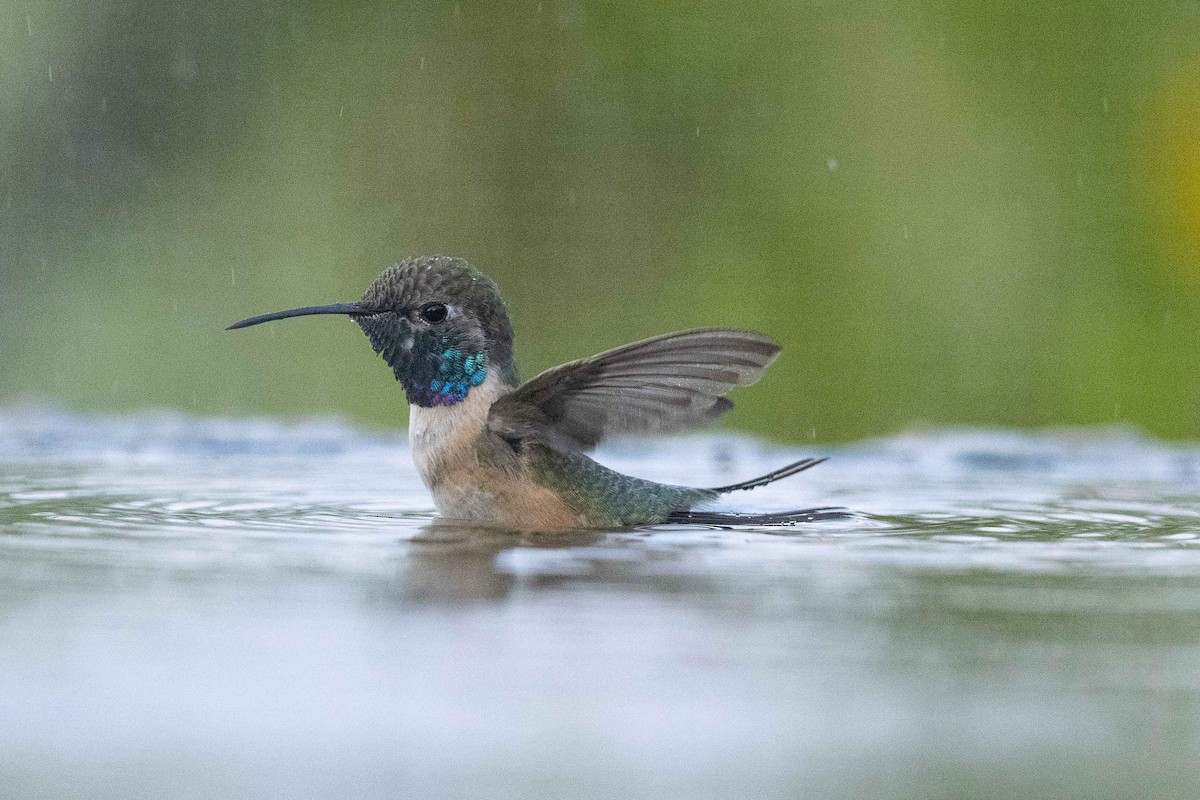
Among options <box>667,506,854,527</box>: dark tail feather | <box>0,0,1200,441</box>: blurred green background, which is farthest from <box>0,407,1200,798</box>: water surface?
<box>0,0,1200,441</box>: blurred green background

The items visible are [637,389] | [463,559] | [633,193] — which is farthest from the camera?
[633,193]

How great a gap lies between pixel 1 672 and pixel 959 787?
3.39ft

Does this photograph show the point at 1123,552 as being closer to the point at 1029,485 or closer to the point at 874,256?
the point at 1029,485

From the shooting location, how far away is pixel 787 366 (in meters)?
7.51

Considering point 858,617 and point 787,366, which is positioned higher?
point 787,366

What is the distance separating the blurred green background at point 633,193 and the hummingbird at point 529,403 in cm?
364

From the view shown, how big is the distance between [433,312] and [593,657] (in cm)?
232

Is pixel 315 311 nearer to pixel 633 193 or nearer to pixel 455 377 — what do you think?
pixel 455 377

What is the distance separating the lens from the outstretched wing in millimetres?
3201

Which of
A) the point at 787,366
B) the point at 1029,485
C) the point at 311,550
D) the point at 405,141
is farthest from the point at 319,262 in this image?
the point at 311,550

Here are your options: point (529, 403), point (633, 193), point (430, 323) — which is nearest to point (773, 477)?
point (529, 403)

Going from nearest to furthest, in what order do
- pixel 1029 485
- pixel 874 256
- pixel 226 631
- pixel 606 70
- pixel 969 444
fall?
pixel 226 631 < pixel 1029 485 < pixel 969 444 < pixel 874 256 < pixel 606 70

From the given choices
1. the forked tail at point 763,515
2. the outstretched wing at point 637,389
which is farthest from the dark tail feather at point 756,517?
the outstretched wing at point 637,389

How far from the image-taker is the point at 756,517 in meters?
3.61
